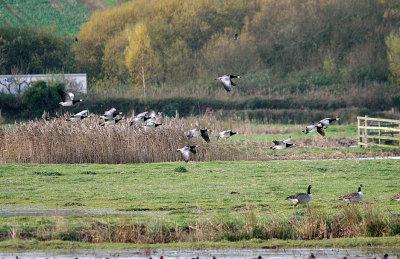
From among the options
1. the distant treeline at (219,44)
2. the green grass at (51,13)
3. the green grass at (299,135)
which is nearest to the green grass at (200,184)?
the green grass at (299,135)

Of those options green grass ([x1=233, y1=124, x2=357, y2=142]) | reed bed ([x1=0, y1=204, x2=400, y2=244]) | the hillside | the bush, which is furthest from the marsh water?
the hillside

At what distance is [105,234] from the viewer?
15.7 metres

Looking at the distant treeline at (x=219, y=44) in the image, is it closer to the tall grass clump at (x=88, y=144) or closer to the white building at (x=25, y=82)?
the white building at (x=25, y=82)

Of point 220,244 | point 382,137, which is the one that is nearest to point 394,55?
point 382,137

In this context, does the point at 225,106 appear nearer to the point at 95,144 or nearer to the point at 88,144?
the point at 95,144

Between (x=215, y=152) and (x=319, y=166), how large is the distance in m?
5.71

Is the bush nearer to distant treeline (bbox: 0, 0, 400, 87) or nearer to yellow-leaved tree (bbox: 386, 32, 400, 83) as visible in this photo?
distant treeline (bbox: 0, 0, 400, 87)

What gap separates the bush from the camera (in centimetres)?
5888

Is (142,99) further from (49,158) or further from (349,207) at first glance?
(349,207)

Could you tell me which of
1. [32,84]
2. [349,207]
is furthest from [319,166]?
[32,84]

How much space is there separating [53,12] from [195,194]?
94845 millimetres

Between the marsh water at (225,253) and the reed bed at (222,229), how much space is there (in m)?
0.78

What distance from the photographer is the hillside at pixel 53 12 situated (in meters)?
103

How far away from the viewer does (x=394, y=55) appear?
213 feet
